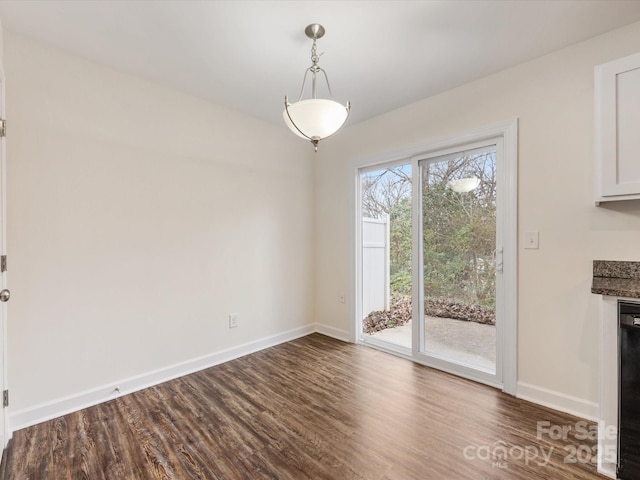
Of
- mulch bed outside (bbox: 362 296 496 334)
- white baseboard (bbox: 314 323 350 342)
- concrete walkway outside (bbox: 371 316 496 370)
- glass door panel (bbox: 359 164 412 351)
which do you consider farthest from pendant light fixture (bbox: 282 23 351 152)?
white baseboard (bbox: 314 323 350 342)

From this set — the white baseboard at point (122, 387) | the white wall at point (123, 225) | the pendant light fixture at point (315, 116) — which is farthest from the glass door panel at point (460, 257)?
the white baseboard at point (122, 387)

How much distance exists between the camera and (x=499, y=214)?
8.13 feet

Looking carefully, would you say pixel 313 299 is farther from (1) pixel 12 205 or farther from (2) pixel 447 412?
(1) pixel 12 205

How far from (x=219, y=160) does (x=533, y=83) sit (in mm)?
2749

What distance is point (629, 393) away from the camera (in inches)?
58.6

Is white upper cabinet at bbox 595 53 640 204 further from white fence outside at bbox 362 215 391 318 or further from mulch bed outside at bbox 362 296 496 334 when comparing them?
white fence outside at bbox 362 215 391 318

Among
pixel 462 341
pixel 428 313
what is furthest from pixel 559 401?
pixel 428 313

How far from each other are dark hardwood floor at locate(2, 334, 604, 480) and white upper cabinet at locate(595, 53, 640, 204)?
5.05ft

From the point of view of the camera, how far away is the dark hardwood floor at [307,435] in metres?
1.60

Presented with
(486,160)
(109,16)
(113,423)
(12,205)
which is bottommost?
(113,423)

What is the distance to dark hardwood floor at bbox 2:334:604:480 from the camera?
1602mm

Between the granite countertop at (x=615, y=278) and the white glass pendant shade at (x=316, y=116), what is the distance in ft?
5.60

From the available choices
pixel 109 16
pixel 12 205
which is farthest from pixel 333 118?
pixel 12 205

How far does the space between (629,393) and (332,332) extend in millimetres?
2681
